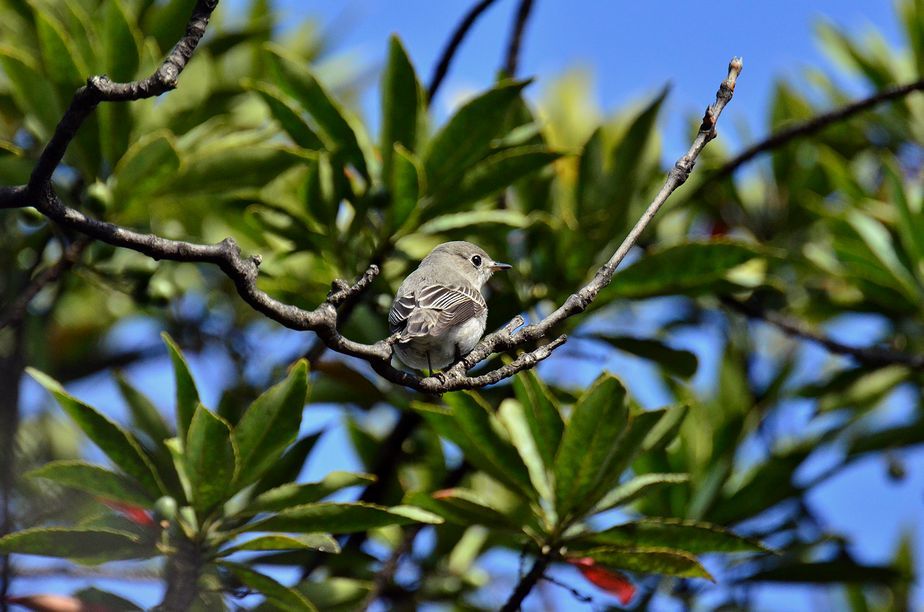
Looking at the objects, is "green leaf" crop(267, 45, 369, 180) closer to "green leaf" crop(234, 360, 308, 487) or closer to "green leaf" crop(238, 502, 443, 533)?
"green leaf" crop(234, 360, 308, 487)

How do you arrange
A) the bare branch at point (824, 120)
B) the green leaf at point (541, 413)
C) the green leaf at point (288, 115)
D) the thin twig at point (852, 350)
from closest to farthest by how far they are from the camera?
the green leaf at point (541, 413) → the green leaf at point (288, 115) → the bare branch at point (824, 120) → the thin twig at point (852, 350)

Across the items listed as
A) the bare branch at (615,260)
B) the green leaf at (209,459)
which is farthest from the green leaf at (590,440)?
the green leaf at (209,459)

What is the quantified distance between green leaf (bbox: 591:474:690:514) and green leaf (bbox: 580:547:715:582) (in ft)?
0.56

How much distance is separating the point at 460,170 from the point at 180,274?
1847 millimetres

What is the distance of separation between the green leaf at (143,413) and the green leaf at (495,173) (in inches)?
47.5

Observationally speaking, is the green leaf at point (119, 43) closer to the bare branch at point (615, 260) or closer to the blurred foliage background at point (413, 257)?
the blurred foliage background at point (413, 257)

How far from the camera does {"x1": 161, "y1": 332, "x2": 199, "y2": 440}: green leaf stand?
10.0 feet

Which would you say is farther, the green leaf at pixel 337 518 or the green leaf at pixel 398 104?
the green leaf at pixel 398 104

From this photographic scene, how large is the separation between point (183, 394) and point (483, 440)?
0.94 meters

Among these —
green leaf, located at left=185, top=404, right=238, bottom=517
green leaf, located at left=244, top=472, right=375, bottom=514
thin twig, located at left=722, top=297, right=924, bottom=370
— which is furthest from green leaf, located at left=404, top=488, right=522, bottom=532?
thin twig, located at left=722, top=297, right=924, bottom=370

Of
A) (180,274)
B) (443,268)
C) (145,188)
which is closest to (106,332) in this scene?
(180,274)

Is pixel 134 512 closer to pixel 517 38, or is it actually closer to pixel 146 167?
pixel 146 167

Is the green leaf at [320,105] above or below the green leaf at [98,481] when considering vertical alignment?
above

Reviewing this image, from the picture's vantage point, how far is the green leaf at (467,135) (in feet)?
11.9
